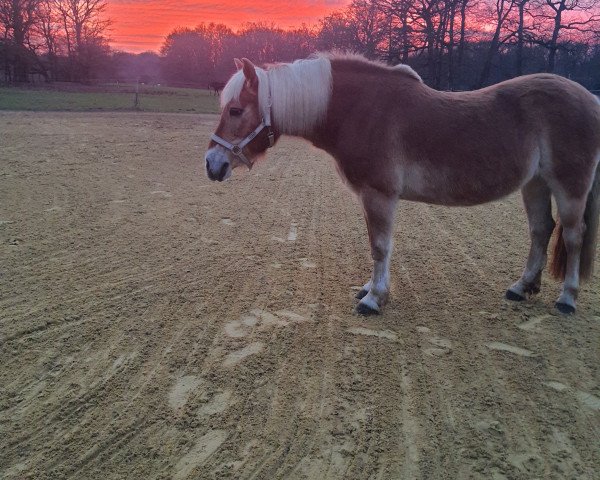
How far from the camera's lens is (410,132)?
154 inches

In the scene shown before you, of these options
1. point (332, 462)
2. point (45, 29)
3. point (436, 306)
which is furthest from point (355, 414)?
point (45, 29)

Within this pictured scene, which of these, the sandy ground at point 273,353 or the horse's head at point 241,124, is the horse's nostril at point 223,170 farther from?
the sandy ground at point 273,353

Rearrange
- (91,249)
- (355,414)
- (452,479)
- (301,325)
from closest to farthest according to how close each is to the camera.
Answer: (452,479)
(355,414)
(301,325)
(91,249)

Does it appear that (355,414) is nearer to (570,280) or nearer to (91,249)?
(570,280)

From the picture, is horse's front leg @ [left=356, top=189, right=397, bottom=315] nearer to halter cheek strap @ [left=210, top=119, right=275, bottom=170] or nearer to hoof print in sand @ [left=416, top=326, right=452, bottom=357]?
hoof print in sand @ [left=416, top=326, right=452, bottom=357]

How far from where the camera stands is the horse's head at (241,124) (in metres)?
3.88

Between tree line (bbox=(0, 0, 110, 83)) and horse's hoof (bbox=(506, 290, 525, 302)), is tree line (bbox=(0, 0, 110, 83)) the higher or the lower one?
the higher one

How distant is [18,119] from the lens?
637 inches

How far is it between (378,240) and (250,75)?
6.11 feet

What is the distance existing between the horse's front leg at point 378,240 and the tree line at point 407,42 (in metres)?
17.5

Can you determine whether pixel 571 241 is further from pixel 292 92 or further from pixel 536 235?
pixel 292 92

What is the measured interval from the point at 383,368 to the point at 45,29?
53.5m

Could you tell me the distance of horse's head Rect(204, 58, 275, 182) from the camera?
3.88m

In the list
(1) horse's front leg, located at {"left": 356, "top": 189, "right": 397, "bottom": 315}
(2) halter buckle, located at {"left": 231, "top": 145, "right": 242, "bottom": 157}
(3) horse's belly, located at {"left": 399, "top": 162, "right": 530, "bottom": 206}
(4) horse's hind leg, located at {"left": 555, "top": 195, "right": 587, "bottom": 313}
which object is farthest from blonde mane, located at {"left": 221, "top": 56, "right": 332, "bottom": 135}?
(4) horse's hind leg, located at {"left": 555, "top": 195, "right": 587, "bottom": 313}
